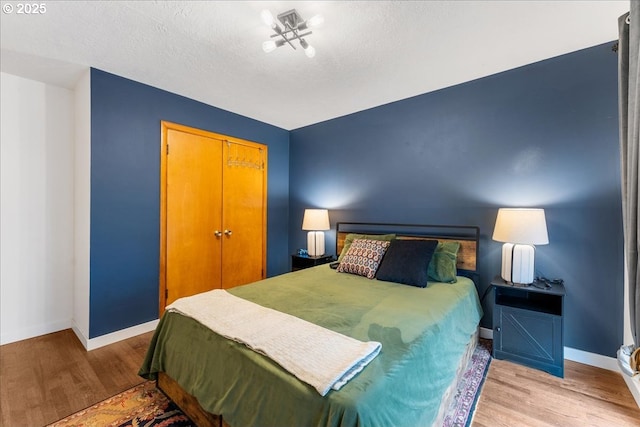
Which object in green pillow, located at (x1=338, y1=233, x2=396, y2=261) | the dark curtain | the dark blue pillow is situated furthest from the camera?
green pillow, located at (x1=338, y1=233, x2=396, y2=261)

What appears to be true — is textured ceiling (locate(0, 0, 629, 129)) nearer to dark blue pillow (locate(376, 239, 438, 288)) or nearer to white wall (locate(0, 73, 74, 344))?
white wall (locate(0, 73, 74, 344))

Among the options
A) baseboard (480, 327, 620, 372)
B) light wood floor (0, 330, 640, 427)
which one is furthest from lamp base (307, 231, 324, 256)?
baseboard (480, 327, 620, 372)

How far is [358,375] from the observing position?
3.52 feet

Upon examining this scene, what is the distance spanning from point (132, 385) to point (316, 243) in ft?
7.62

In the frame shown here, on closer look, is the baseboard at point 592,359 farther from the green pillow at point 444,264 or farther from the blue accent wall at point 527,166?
the green pillow at point 444,264

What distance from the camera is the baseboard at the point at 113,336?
2484 mm

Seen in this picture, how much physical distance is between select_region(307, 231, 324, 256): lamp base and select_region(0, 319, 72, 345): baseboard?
9.18 ft

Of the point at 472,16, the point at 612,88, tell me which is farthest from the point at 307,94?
the point at 612,88

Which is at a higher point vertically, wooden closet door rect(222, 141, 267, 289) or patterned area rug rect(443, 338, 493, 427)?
wooden closet door rect(222, 141, 267, 289)

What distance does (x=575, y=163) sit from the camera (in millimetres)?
2271

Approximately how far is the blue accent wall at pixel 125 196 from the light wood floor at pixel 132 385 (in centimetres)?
40

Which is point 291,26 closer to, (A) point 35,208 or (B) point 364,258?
(B) point 364,258

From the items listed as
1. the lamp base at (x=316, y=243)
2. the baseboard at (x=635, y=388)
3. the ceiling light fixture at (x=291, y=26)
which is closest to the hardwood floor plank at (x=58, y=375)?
the lamp base at (x=316, y=243)

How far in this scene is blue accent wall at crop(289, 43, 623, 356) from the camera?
7.12 feet
